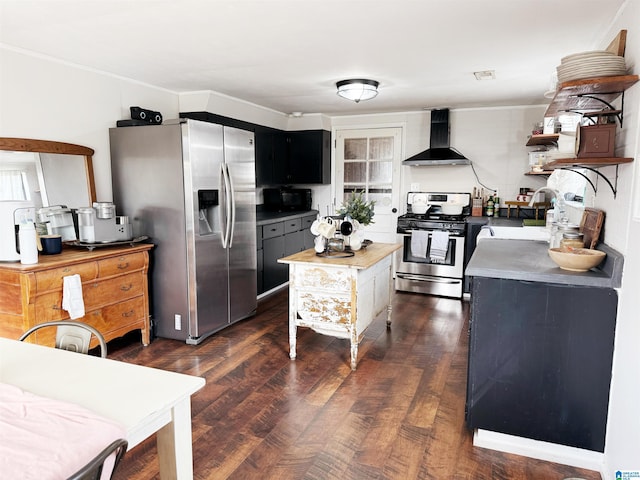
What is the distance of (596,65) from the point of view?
Answer: 6.59 ft

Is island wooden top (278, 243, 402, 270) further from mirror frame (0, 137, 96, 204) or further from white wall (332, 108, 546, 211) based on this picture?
white wall (332, 108, 546, 211)

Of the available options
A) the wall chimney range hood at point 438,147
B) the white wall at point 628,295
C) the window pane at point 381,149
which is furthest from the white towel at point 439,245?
the white wall at point 628,295

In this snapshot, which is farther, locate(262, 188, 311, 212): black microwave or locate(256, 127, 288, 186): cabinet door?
locate(262, 188, 311, 212): black microwave

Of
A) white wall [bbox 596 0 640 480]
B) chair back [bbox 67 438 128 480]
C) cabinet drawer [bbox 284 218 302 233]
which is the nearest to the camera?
chair back [bbox 67 438 128 480]

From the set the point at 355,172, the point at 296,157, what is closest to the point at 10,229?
the point at 296,157

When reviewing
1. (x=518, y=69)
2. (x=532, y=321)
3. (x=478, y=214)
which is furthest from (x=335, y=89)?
(x=532, y=321)

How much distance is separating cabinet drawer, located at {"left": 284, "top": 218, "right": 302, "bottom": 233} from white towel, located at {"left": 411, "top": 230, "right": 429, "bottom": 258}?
1475mm

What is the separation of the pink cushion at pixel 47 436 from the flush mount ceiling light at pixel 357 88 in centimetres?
354

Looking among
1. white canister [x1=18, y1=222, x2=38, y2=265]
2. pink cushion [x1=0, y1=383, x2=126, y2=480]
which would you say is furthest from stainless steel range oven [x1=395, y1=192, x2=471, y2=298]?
pink cushion [x1=0, y1=383, x2=126, y2=480]

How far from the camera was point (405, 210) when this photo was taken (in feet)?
19.9

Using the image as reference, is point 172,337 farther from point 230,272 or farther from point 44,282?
point 44,282

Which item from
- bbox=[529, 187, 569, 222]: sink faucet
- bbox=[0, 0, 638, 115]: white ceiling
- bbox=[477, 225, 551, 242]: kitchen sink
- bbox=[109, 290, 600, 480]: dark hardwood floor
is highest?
bbox=[0, 0, 638, 115]: white ceiling

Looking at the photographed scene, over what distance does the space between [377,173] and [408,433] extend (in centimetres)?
431

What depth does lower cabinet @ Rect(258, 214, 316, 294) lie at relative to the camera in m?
4.94
